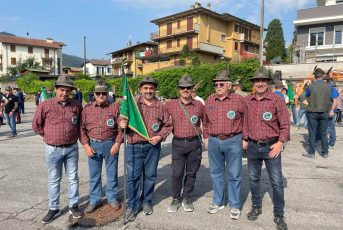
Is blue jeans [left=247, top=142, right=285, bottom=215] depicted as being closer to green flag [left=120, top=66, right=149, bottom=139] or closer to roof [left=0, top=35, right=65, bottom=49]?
green flag [left=120, top=66, right=149, bottom=139]

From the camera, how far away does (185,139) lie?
435 cm

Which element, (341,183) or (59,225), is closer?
(59,225)

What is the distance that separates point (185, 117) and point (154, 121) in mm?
459

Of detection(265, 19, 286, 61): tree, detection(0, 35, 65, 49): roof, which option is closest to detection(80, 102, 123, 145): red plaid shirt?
detection(265, 19, 286, 61): tree

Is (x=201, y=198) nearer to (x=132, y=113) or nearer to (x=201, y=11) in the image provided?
(x=132, y=113)

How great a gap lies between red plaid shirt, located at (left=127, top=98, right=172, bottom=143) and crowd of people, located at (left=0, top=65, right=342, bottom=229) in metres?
0.01

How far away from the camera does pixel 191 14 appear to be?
4534 cm

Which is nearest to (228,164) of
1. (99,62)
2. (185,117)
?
(185,117)

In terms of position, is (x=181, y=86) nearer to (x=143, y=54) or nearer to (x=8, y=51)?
(x=143, y=54)

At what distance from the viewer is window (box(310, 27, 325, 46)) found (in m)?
29.8

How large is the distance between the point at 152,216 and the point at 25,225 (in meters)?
1.71

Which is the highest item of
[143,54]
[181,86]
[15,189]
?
[143,54]

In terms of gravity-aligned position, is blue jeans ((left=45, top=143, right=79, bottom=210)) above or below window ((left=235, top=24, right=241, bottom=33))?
below

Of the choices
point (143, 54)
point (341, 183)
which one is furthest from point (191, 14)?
point (341, 183)
